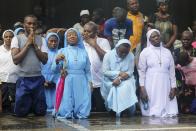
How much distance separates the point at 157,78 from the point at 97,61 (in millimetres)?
1277

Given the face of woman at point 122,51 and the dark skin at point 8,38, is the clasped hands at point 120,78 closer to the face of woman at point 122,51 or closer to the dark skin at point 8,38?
the face of woman at point 122,51

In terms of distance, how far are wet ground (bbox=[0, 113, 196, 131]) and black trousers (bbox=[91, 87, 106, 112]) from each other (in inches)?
21.4

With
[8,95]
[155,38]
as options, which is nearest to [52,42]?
[8,95]

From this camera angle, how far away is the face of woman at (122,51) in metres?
11.1

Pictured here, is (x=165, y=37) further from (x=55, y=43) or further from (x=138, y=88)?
(x=55, y=43)

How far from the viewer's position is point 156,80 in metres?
11.4

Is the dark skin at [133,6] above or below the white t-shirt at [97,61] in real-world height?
above

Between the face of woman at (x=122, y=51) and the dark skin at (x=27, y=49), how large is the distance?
4.66 feet

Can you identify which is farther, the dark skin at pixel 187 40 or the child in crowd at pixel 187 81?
the dark skin at pixel 187 40

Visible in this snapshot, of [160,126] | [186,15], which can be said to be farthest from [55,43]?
[186,15]

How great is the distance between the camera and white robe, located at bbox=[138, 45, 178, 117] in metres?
11.4

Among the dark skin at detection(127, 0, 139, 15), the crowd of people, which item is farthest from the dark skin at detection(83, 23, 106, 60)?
the dark skin at detection(127, 0, 139, 15)

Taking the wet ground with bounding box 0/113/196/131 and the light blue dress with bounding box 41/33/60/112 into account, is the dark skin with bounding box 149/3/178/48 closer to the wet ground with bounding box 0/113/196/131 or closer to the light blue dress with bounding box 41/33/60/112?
the wet ground with bounding box 0/113/196/131

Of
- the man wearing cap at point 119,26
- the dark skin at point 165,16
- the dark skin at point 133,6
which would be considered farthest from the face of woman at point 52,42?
the dark skin at point 165,16
